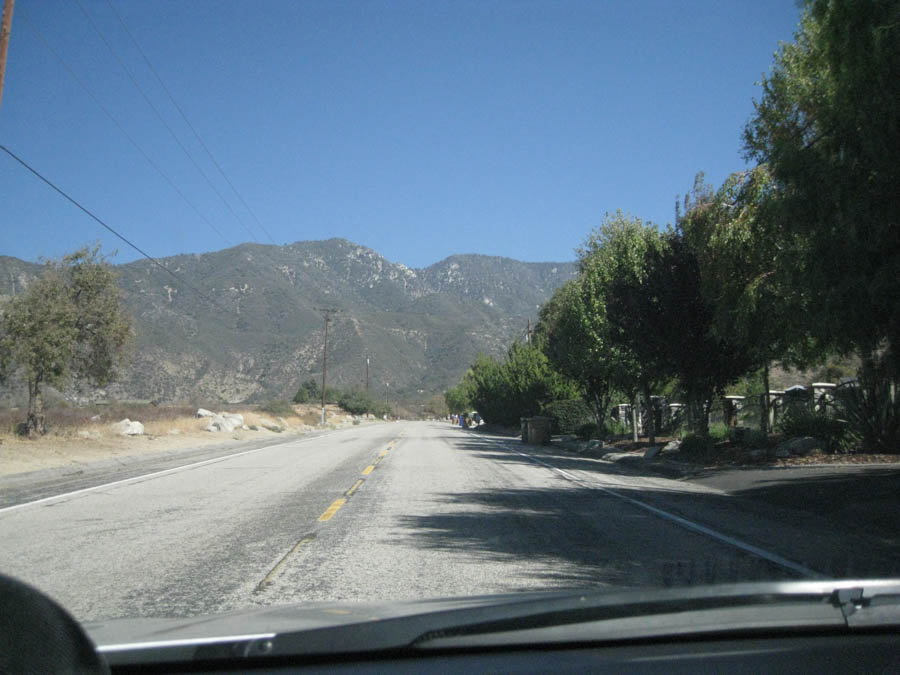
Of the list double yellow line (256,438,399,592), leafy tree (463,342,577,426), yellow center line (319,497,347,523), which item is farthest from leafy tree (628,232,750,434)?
leafy tree (463,342,577,426)

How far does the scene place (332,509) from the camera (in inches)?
431

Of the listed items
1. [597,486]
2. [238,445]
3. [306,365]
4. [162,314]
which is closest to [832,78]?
[597,486]

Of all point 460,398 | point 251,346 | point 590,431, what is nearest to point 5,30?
point 590,431

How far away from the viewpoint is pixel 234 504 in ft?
38.1

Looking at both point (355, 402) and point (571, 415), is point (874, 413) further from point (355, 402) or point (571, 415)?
point (355, 402)

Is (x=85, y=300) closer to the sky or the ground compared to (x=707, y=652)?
closer to the sky

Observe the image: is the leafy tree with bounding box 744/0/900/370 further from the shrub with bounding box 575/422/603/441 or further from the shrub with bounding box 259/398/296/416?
the shrub with bounding box 259/398/296/416

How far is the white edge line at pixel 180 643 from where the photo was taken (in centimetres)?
253

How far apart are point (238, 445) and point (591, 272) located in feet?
56.1

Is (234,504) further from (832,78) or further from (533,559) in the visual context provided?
(832,78)

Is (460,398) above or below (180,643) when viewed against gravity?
above

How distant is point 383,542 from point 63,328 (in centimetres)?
2137

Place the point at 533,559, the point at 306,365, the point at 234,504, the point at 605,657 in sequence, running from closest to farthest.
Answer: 1. the point at 605,657
2. the point at 533,559
3. the point at 234,504
4. the point at 306,365

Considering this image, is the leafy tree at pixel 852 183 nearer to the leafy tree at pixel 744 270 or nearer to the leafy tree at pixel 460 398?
the leafy tree at pixel 744 270
